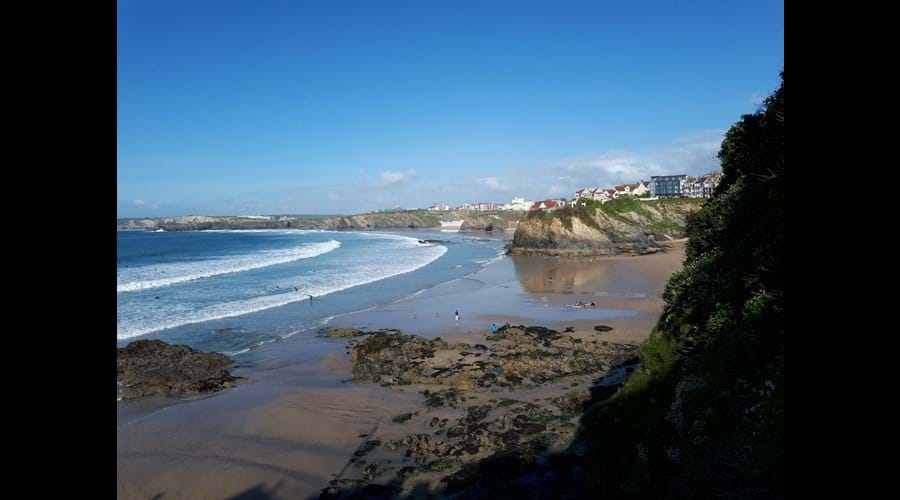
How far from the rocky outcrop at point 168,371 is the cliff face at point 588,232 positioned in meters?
48.5

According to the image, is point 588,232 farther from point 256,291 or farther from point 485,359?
point 485,359

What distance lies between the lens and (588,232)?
65.4 metres

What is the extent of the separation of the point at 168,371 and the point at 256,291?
1882 cm

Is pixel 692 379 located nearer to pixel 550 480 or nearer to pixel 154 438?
pixel 550 480

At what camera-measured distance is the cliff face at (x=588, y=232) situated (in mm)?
64250

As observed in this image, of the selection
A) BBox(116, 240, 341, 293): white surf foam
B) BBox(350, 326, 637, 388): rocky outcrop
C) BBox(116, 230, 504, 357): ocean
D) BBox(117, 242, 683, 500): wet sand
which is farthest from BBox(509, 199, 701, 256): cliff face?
BBox(350, 326, 637, 388): rocky outcrop

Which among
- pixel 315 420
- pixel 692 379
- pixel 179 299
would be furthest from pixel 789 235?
pixel 179 299

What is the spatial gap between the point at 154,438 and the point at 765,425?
14.9 metres

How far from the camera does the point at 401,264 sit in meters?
56.2

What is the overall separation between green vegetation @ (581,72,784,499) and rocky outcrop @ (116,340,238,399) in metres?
13.5

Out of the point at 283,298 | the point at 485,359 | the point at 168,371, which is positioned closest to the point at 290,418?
the point at 168,371

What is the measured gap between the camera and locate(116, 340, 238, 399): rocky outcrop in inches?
713

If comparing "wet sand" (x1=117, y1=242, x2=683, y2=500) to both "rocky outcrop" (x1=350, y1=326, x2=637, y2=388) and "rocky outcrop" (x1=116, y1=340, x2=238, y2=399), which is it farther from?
"rocky outcrop" (x1=116, y1=340, x2=238, y2=399)

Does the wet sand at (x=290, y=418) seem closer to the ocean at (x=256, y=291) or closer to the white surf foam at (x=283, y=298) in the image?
the ocean at (x=256, y=291)
